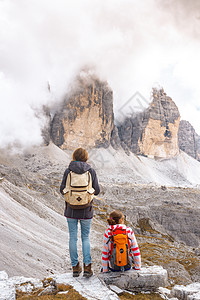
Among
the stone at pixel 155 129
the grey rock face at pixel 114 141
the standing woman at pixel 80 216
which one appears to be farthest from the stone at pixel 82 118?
the standing woman at pixel 80 216

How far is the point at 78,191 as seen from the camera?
→ 4965 mm

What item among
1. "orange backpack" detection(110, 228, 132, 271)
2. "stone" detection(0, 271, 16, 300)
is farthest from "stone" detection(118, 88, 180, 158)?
"stone" detection(0, 271, 16, 300)

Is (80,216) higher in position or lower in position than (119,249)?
higher

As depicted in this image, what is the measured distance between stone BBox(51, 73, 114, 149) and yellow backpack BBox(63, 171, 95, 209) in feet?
375

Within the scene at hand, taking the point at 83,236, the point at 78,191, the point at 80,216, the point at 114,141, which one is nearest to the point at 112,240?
the point at 83,236

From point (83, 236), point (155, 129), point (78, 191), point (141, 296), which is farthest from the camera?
point (155, 129)

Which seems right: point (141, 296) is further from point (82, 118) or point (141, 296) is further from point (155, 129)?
point (155, 129)

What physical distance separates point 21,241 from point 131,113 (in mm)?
161980

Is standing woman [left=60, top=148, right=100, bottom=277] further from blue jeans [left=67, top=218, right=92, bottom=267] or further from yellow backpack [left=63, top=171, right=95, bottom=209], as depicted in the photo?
yellow backpack [left=63, top=171, right=95, bottom=209]

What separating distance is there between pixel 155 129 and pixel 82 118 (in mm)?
60103

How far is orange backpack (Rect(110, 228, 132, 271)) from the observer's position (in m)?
5.05

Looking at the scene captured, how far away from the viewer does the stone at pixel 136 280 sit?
501 cm

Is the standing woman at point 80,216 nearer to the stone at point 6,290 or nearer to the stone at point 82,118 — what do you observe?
the stone at point 6,290

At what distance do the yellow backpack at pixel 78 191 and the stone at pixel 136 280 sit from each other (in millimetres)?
1755
